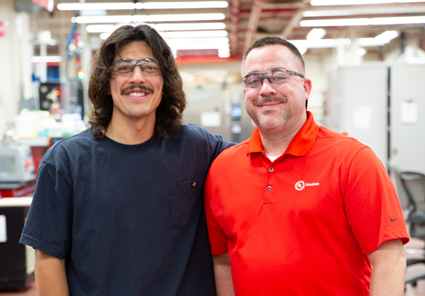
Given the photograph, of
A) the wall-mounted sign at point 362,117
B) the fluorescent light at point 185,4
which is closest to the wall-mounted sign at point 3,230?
the wall-mounted sign at point 362,117

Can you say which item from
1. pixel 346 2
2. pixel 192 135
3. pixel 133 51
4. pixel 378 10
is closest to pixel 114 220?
pixel 192 135

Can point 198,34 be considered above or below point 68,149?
above

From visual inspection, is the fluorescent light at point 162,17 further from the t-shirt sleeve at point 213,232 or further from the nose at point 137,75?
the t-shirt sleeve at point 213,232

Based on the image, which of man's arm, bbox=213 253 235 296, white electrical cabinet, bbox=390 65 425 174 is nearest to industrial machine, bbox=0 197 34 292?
man's arm, bbox=213 253 235 296

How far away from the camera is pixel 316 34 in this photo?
1213 cm

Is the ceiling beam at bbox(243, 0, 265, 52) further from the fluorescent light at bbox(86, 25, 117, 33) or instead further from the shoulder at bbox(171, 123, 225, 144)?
the shoulder at bbox(171, 123, 225, 144)

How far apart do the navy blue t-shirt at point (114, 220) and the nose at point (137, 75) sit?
9.8 inches

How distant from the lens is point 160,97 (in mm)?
1736

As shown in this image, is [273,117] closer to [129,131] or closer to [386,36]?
[129,131]

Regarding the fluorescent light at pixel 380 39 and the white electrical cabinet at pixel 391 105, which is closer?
the white electrical cabinet at pixel 391 105

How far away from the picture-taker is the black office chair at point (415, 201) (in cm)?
386

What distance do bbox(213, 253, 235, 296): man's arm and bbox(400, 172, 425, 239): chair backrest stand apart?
2748mm

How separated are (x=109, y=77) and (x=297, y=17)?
330 inches

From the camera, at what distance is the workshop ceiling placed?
8787 millimetres
